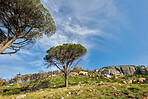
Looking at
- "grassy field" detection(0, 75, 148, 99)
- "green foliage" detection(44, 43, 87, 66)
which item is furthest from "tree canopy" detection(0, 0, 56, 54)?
"green foliage" detection(44, 43, 87, 66)

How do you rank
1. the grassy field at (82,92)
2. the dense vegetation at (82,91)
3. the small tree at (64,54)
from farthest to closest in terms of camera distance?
the small tree at (64,54) < the dense vegetation at (82,91) < the grassy field at (82,92)

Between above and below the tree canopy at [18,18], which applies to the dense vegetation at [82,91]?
below

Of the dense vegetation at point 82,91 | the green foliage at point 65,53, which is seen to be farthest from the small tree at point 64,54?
the dense vegetation at point 82,91

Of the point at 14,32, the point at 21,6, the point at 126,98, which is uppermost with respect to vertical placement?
the point at 21,6

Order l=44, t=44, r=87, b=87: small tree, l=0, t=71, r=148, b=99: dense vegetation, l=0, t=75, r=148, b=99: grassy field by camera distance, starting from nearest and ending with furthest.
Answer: l=0, t=75, r=148, b=99: grassy field < l=0, t=71, r=148, b=99: dense vegetation < l=44, t=44, r=87, b=87: small tree

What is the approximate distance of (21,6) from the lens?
7.75 metres

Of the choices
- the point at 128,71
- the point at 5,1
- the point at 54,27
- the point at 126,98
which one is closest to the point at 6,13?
the point at 5,1

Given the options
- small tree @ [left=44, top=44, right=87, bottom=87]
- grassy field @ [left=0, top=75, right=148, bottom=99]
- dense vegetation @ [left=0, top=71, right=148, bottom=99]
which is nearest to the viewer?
grassy field @ [left=0, top=75, right=148, bottom=99]

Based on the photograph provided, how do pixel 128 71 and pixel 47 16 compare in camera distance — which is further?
pixel 128 71

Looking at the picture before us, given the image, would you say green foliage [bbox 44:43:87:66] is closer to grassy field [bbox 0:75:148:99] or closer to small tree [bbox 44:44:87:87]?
small tree [bbox 44:44:87:87]

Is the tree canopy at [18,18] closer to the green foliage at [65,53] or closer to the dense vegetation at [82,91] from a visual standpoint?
the dense vegetation at [82,91]

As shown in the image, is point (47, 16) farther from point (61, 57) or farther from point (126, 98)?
point (126, 98)

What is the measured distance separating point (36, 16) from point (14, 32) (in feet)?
9.62

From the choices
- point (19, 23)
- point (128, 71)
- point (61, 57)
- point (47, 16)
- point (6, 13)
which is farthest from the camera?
point (128, 71)
